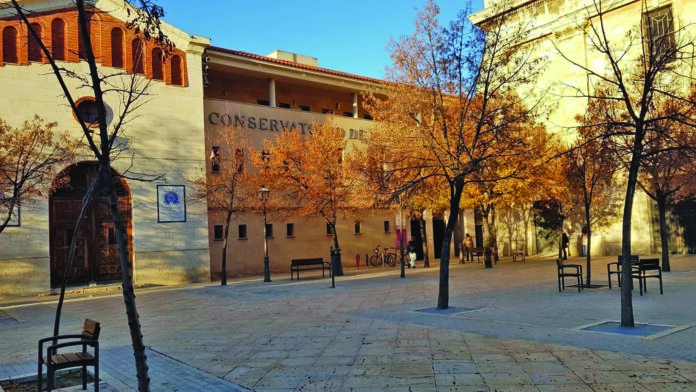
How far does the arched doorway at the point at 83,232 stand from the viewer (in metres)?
23.0

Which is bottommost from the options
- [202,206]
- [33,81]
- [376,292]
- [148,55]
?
[376,292]

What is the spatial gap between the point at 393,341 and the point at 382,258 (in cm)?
2462

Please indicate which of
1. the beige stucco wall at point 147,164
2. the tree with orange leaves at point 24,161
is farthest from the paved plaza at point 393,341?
the beige stucco wall at point 147,164

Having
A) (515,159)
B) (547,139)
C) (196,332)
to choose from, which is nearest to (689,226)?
(547,139)

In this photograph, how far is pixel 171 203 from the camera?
989 inches

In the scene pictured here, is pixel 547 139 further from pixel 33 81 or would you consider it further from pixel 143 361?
pixel 143 361

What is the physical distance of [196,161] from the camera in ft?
85.3

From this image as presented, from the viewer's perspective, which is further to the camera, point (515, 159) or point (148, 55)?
point (148, 55)

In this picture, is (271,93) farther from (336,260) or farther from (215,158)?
(336,260)

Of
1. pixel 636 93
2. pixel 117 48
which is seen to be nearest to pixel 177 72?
pixel 117 48

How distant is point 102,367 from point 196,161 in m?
18.4

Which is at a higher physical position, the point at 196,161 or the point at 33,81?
the point at 33,81

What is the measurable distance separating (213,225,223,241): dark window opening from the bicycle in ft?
31.9

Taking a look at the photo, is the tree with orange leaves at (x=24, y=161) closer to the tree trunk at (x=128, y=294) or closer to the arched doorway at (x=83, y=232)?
the arched doorway at (x=83, y=232)
